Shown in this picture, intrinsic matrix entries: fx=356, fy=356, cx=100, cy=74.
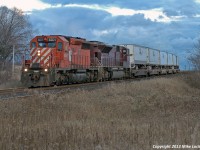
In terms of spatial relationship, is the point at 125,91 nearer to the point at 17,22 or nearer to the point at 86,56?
the point at 86,56

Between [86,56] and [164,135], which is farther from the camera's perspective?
[86,56]

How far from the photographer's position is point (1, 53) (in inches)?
2112

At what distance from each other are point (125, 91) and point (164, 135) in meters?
11.9

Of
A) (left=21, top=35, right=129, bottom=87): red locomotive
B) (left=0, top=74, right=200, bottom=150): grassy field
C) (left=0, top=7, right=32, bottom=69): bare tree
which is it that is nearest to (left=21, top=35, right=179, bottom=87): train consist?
(left=21, top=35, right=129, bottom=87): red locomotive

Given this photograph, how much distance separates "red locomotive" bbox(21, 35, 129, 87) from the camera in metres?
22.0

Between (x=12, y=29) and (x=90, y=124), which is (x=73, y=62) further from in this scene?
(x=12, y=29)

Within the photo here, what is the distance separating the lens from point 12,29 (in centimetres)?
5797

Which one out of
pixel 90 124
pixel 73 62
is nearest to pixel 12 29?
pixel 73 62

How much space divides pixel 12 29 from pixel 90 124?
5112 cm

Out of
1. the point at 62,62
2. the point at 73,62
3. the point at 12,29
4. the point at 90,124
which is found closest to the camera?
the point at 90,124

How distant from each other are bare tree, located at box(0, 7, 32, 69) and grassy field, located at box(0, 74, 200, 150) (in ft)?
138

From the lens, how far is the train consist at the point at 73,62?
2211 cm

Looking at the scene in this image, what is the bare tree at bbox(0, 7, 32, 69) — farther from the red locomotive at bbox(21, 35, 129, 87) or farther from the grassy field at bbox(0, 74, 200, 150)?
the grassy field at bbox(0, 74, 200, 150)

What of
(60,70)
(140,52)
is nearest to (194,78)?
(140,52)
